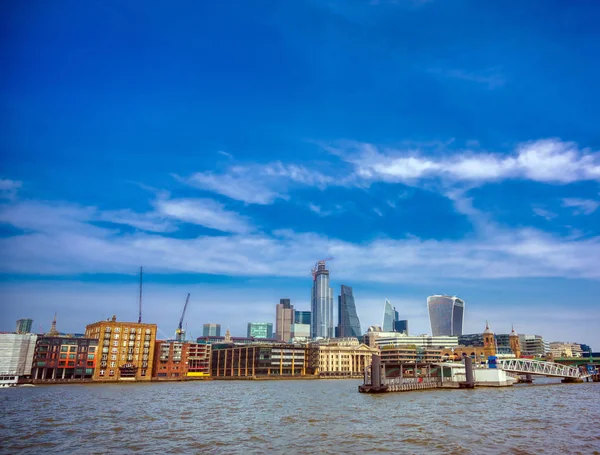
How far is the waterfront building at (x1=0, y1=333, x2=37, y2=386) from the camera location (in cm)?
18512

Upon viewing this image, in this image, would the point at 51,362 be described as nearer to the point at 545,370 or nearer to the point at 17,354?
the point at 17,354

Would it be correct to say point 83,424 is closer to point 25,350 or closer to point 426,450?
point 426,450

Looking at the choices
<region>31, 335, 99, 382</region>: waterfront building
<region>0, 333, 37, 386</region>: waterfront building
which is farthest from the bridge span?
<region>0, 333, 37, 386</region>: waterfront building

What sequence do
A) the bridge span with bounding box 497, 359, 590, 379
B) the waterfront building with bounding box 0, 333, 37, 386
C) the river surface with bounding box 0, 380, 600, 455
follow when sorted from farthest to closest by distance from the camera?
the waterfront building with bounding box 0, 333, 37, 386
the bridge span with bounding box 497, 359, 590, 379
the river surface with bounding box 0, 380, 600, 455

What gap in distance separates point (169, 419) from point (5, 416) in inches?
883

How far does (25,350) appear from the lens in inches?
7579

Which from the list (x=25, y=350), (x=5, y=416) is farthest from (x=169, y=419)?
(x=25, y=350)

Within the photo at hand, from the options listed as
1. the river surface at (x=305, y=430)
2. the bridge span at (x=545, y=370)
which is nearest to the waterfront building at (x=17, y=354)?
the river surface at (x=305, y=430)

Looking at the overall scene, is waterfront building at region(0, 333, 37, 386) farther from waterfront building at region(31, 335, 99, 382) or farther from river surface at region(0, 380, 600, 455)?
river surface at region(0, 380, 600, 455)

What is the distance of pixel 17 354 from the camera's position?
188500 millimetres

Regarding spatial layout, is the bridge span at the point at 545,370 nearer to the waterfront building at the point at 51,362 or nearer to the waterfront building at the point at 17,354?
the waterfront building at the point at 51,362

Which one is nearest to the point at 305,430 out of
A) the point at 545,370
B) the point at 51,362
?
the point at 545,370

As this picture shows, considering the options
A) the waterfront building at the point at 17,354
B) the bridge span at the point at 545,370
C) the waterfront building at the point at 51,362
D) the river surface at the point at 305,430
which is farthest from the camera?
the waterfront building at the point at 51,362

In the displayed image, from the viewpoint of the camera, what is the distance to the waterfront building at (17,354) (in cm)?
18512
